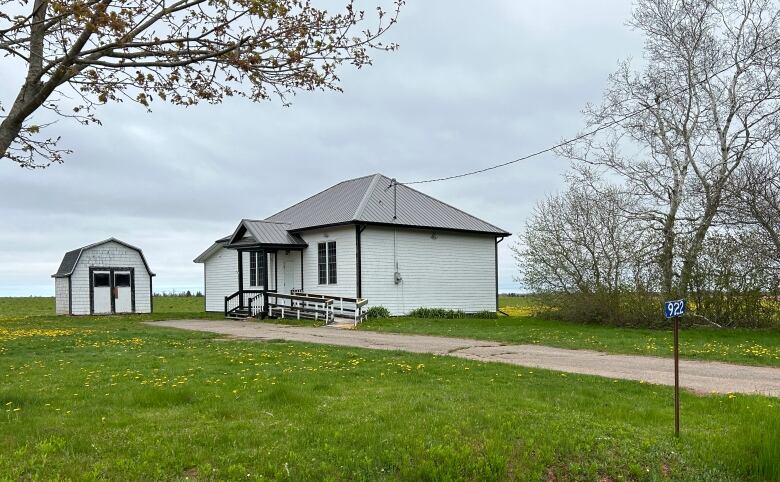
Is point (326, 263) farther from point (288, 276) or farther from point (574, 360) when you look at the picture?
point (574, 360)

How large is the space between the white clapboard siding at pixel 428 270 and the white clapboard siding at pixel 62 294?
16.1 metres

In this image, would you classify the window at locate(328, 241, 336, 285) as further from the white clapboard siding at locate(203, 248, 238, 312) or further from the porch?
the white clapboard siding at locate(203, 248, 238, 312)

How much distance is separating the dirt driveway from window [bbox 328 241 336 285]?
7185mm

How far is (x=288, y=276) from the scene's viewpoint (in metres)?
29.1

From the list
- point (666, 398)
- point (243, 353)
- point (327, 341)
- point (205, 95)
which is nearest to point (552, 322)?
point (327, 341)

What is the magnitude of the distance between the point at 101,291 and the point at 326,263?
1302 cm

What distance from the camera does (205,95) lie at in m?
6.93

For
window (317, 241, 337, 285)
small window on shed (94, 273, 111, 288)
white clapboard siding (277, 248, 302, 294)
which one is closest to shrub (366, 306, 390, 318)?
window (317, 241, 337, 285)

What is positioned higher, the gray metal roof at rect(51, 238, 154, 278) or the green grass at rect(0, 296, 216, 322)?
the gray metal roof at rect(51, 238, 154, 278)

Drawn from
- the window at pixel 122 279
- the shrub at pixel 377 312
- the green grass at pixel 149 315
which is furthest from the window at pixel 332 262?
the window at pixel 122 279

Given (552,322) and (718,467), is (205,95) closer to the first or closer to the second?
(718,467)

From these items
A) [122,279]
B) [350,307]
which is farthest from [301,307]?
[122,279]

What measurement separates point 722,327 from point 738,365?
27.3ft

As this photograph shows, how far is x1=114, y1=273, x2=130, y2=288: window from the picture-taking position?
3273 cm
